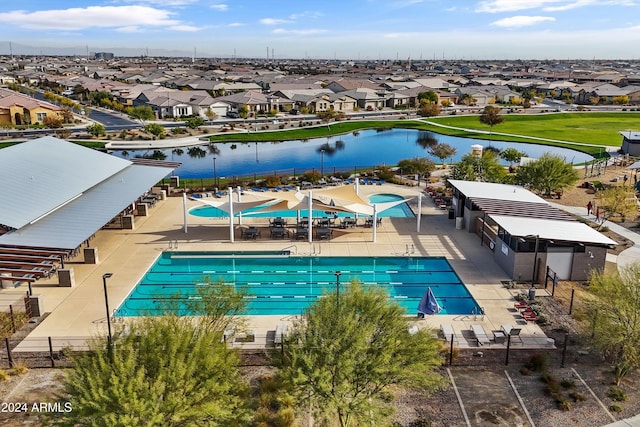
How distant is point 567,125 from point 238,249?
7034 cm

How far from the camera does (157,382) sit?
33.8ft

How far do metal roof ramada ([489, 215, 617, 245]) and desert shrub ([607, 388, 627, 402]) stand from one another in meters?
8.58

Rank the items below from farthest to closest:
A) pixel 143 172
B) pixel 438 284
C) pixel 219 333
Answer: pixel 143 172 < pixel 438 284 < pixel 219 333

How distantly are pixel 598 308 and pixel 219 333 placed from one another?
1184cm

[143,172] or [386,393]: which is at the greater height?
[143,172]

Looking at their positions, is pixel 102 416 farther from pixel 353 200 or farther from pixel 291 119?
pixel 291 119

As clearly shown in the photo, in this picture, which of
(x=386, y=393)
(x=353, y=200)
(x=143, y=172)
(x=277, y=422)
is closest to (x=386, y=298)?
(x=386, y=393)

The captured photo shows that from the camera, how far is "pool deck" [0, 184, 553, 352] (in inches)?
753

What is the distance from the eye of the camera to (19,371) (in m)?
16.1

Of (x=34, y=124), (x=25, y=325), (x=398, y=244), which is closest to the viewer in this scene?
(x=25, y=325)

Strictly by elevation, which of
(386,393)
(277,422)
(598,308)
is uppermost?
(598,308)

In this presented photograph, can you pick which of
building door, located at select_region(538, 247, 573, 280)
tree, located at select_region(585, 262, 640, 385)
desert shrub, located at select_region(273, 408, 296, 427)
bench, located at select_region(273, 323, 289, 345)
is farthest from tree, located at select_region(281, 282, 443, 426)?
building door, located at select_region(538, 247, 573, 280)

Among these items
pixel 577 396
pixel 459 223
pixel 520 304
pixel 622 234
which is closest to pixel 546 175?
pixel 622 234

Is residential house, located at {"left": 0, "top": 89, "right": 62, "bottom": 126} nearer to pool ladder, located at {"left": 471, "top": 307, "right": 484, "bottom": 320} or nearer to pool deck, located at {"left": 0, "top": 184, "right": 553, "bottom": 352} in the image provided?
pool deck, located at {"left": 0, "top": 184, "right": 553, "bottom": 352}
